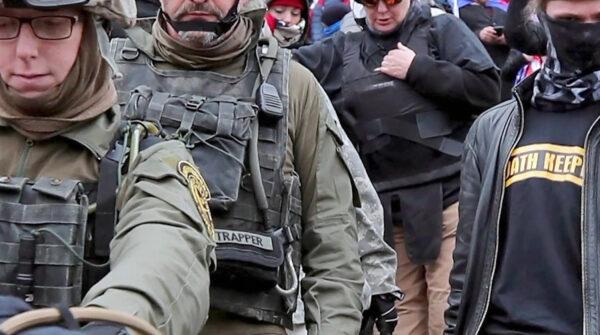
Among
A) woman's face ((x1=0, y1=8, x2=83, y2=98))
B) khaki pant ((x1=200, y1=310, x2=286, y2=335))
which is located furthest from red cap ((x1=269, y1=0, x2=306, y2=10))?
woman's face ((x1=0, y1=8, x2=83, y2=98))

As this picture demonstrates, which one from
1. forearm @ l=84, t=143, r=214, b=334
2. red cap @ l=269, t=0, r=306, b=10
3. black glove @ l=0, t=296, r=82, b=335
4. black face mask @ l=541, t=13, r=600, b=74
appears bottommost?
red cap @ l=269, t=0, r=306, b=10

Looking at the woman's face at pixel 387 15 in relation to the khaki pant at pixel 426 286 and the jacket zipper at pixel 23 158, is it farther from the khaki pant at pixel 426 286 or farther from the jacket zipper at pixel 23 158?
the jacket zipper at pixel 23 158

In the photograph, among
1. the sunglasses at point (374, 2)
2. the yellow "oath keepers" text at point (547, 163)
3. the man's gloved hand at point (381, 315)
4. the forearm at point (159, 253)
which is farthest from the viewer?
the sunglasses at point (374, 2)

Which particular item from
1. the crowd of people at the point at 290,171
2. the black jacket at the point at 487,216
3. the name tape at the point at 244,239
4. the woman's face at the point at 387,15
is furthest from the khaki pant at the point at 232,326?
the woman's face at the point at 387,15

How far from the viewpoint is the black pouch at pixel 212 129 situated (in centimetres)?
439

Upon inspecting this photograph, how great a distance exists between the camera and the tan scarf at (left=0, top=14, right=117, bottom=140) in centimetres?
331

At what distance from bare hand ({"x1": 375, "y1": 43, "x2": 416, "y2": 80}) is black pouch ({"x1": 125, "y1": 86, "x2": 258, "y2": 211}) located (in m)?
2.08

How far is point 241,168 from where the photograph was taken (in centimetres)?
445

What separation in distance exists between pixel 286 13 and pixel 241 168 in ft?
10.4

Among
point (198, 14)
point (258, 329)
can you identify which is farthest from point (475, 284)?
point (198, 14)

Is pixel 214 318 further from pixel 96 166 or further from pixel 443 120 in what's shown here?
pixel 443 120

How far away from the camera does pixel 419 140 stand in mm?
6531

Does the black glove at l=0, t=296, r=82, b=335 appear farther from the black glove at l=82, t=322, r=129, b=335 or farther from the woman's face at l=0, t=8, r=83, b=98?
the woman's face at l=0, t=8, r=83, b=98

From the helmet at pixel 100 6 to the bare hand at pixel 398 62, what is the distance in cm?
293
